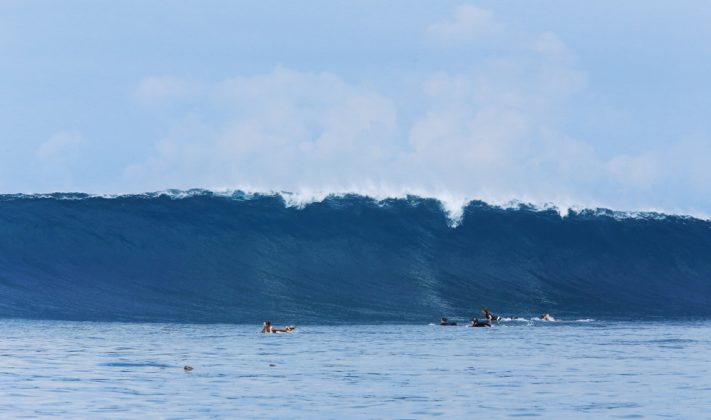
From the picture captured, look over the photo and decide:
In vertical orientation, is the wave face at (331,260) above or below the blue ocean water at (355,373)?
above

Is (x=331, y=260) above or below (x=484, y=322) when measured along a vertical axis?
above

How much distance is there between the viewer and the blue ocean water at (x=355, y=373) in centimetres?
1097

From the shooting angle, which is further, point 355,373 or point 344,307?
point 344,307

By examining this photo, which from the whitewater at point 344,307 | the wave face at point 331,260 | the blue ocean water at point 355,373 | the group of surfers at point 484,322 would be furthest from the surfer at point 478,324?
the wave face at point 331,260

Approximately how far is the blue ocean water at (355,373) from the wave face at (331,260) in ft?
18.5

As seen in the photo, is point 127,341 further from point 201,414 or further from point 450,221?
point 450,221

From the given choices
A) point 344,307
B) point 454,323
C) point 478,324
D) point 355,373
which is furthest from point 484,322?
point 355,373

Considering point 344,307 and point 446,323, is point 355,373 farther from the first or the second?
point 344,307

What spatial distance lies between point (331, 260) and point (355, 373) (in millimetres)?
18133

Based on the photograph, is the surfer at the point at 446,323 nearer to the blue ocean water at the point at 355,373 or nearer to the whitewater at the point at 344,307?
the whitewater at the point at 344,307

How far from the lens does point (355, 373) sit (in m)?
14.1

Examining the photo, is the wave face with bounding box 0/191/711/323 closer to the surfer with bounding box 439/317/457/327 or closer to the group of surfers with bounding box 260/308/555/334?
the group of surfers with bounding box 260/308/555/334

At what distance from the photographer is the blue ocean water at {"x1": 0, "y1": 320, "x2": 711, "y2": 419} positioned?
11.0 m

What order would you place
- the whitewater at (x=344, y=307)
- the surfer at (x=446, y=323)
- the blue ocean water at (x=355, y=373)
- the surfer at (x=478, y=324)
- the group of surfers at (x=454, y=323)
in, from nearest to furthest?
the blue ocean water at (x=355, y=373)
the whitewater at (x=344, y=307)
the group of surfers at (x=454, y=323)
the surfer at (x=478, y=324)
the surfer at (x=446, y=323)
